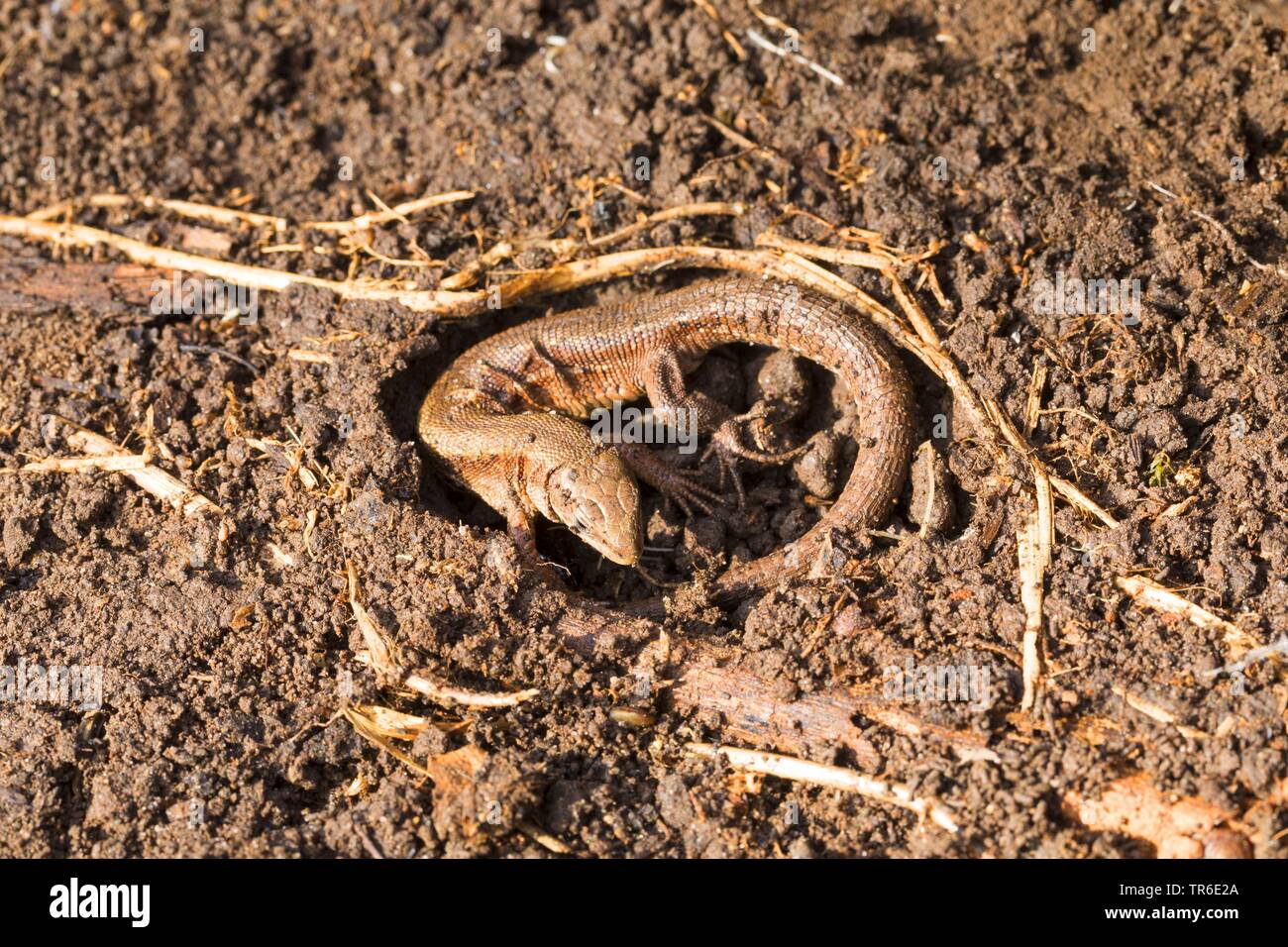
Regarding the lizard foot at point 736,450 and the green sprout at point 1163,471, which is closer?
the green sprout at point 1163,471

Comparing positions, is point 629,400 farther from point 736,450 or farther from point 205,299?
point 205,299

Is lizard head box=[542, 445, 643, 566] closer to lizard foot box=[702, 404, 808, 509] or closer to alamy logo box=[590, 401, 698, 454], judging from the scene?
alamy logo box=[590, 401, 698, 454]

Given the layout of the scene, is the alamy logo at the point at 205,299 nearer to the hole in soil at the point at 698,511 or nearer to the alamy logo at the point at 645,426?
the hole in soil at the point at 698,511
